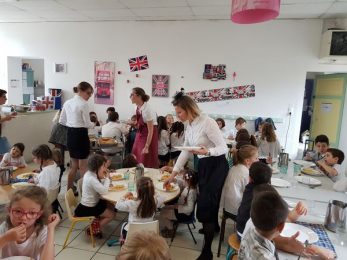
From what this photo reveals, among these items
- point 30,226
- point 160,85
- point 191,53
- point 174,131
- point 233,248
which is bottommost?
point 233,248

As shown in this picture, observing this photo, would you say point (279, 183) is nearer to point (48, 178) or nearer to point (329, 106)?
point (48, 178)

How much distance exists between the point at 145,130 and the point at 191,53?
3.09m

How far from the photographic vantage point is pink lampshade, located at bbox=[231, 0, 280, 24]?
6.72 feet

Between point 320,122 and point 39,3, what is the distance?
6.88 m

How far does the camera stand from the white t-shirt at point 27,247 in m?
1.61

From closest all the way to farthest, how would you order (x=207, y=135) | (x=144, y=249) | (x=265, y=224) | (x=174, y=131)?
1. (x=144, y=249)
2. (x=265, y=224)
3. (x=207, y=135)
4. (x=174, y=131)

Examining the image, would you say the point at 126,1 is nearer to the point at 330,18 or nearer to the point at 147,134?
the point at 147,134

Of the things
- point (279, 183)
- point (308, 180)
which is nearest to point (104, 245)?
point (279, 183)

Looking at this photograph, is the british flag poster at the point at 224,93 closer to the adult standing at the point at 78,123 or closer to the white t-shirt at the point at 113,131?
the white t-shirt at the point at 113,131

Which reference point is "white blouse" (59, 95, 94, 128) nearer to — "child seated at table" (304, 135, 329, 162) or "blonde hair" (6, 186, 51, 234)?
"blonde hair" (6, 186, 51, 234)

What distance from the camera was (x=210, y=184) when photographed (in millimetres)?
2555

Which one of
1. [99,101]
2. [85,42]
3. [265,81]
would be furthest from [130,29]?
[265,81]

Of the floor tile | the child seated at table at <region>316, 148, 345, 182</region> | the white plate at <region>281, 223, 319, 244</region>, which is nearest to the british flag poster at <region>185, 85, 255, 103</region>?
the child seated at table at <region>316, 148, 345, 182</region>

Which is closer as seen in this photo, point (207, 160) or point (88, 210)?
point (207, 160)
